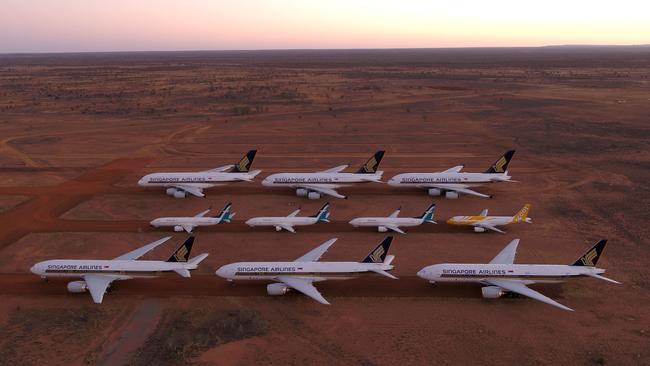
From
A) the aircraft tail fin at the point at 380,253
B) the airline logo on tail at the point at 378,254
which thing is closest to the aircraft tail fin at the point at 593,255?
the aircraft tail fin at the point at 380,253

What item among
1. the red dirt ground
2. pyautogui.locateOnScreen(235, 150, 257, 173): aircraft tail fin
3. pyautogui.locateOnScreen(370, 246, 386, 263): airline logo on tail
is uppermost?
pyautogui.locateOnScreen(235, 150, 257, 173): aircraft tail fin

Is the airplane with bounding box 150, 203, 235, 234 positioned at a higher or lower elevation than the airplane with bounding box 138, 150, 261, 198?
lower

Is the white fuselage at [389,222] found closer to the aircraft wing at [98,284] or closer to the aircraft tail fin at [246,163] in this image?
the aircraft tail fin at [246,163]

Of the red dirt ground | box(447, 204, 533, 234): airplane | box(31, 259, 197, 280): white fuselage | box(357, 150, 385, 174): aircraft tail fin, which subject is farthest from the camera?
box(357, 150, 385, 174): aircraft tail fin

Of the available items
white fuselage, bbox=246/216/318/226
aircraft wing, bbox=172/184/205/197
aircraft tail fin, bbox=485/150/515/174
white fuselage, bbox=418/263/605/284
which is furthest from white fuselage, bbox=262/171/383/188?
white fuselage, bbox=418/263/605/284

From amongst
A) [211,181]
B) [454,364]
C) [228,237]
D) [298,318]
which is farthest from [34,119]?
[454,364]

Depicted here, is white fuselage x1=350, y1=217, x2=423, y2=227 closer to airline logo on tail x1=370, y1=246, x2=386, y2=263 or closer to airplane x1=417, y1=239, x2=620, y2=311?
airline logo on tail x1=370, y1=246, x2=386, y2=263

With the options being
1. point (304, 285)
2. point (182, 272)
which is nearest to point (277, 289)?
point (304, 285)
